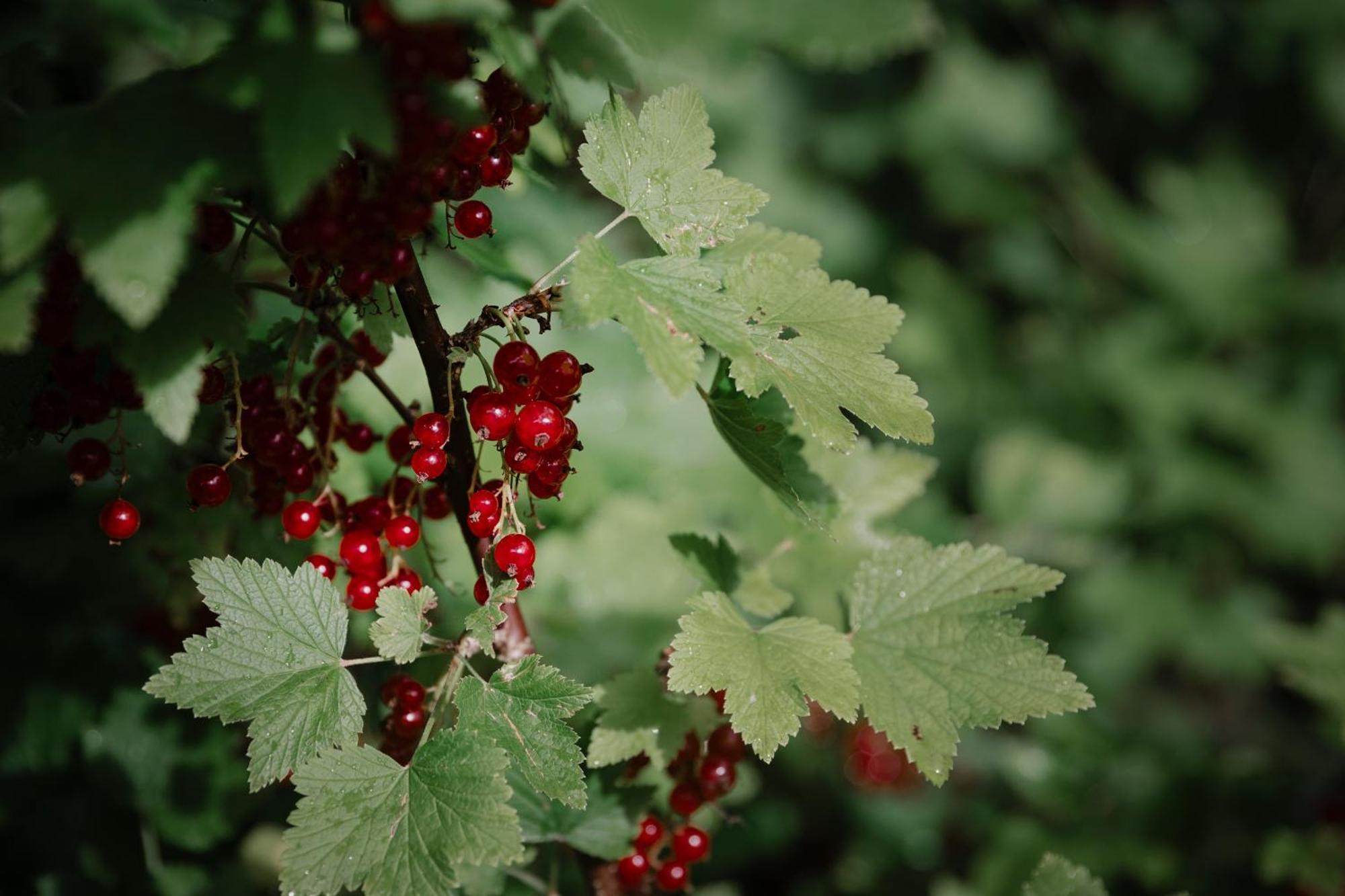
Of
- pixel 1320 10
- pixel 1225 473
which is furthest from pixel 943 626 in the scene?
pixel 1320 10

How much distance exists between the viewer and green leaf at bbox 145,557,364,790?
914 millimetres

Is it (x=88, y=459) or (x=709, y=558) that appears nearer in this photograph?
(x=88, y=459)

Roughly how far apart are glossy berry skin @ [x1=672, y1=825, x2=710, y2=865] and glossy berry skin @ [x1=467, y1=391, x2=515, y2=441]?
2.14 feet

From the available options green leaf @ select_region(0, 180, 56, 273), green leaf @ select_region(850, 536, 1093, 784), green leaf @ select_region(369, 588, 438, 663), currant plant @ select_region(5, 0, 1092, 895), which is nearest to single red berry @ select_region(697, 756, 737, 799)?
currant plant @ select_region(5, 0, 1092, 895)

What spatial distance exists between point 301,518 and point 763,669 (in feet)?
1.86

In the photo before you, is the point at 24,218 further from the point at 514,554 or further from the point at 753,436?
the point at 753,436

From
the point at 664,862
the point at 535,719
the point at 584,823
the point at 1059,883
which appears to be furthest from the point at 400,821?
the point at 1059,883

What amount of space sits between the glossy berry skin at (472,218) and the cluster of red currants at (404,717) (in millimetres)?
550

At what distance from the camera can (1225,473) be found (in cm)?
377

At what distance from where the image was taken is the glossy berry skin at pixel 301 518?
40.5 inches

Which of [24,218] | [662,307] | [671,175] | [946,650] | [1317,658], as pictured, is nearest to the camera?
[24,218]

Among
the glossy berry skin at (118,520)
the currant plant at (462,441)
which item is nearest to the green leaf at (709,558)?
the currant plant at (462,441)

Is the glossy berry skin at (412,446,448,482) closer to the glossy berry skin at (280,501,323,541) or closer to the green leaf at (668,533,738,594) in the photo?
the glossy berry skin at (280,501,323,541)

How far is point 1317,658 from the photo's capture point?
194cm
